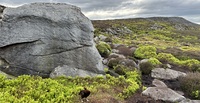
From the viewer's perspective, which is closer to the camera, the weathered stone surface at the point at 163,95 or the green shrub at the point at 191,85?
the weathered stone surface at the point at 163,95

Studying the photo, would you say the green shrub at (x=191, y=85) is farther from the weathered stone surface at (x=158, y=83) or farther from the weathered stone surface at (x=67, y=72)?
the weathered stone surface at (x=67, y=72)

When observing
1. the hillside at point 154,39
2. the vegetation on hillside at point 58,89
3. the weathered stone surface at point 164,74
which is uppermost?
the vegetation on hillside at point 58,89

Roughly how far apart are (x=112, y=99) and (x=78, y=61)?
14.1 ft

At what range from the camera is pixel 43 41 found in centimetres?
1470

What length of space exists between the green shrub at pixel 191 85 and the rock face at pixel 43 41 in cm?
592

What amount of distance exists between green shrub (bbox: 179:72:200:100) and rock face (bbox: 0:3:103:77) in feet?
19.4

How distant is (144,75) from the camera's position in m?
20.9

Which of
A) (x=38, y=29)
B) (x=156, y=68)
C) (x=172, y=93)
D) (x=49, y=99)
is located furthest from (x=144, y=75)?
(x=49, y=99)

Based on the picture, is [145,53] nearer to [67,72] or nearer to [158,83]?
[158,83]

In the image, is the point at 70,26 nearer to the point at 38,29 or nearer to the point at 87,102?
the point at 38,29

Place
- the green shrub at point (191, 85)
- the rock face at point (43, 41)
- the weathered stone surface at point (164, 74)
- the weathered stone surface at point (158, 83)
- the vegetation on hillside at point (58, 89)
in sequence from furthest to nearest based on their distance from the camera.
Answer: the weathered stone surface at point (164, 74) < the weathered stone surface at point (158, 83) < the green shrub at point (191, 85) < the rock face at point (43, 41) < the vegetation on hillside at point (58, 89)

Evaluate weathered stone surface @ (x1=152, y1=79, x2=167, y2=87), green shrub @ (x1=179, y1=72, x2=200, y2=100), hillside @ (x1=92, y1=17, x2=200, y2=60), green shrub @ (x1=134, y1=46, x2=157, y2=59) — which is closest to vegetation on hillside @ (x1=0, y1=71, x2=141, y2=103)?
weathered stone surface @ (x1=152, y1=79, x2=167, y2=87)

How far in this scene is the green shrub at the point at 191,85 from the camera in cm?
1647

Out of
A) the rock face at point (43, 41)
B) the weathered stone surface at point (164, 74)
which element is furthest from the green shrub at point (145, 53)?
the rock face at point (43, 41)
